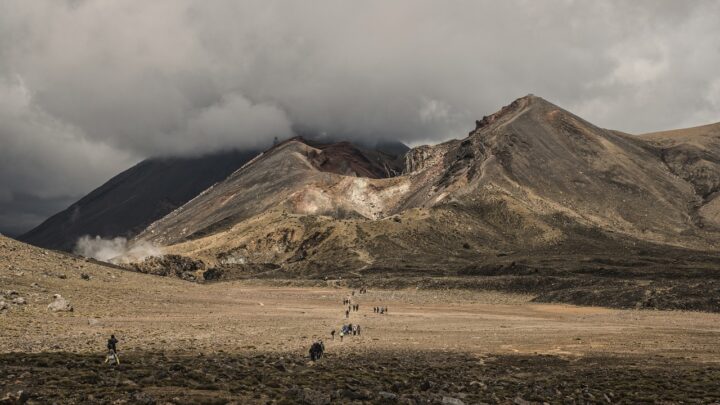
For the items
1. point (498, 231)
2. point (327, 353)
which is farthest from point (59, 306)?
point (498, 231)

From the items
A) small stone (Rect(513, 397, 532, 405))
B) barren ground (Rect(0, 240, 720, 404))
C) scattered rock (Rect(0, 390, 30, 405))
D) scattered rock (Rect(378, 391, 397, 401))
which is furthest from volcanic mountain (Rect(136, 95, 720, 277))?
scattered rock (Rect(0, 390, 30, 405))

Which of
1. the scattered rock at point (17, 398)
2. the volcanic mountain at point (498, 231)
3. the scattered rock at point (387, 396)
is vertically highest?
the volcanic mountain at point (498, 231)

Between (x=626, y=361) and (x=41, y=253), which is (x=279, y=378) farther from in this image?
(x=41, y=253)

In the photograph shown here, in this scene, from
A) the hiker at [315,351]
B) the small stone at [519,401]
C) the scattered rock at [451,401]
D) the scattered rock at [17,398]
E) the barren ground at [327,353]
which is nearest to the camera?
the scattered rock at [17,398]

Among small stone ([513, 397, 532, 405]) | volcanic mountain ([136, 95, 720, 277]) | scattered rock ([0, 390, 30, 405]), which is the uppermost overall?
volcanic mountain ([136, 95, 720, 277])

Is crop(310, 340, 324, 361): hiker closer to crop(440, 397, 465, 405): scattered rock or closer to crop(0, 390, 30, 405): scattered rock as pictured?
crop(440, 397, 465, 405): scattered rock

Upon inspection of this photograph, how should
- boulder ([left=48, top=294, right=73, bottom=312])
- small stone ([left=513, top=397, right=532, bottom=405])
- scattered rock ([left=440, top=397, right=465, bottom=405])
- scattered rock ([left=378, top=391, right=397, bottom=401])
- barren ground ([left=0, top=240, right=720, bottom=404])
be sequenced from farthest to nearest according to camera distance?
boulder ([left=48, top=294, right=73, bottom=312]) → small stone ([left=513, top=397, right=532, bottom=405]) → barren ground ([left=0, top=240, right=720, bottom=404]) → scattered rock ([left=378, top=391, right=397, bottom=401]) → scattered rock ([left=440, top=397, right=465, bottom=405])

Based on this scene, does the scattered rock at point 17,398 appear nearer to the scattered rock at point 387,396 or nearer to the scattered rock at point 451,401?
the scattered rock at point 387,396

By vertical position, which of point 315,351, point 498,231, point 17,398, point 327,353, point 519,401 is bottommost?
point 327,353

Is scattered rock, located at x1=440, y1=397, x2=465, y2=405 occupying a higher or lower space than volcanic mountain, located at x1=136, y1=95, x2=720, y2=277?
lower

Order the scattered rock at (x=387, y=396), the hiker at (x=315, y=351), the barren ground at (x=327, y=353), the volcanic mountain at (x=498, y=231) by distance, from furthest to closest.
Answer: the volcanic mountain at (x=498, y=231) → the hiker at (x=315, y=351) → the barren ground at (x=327, y=353) → the scattered rock at (x=387, y=396)

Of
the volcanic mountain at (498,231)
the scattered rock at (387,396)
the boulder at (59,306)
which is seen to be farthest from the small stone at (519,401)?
the volcanic mountain at (498,231)

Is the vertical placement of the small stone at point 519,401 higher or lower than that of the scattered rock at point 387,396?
lower

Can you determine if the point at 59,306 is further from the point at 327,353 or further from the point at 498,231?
the point at 498,231
